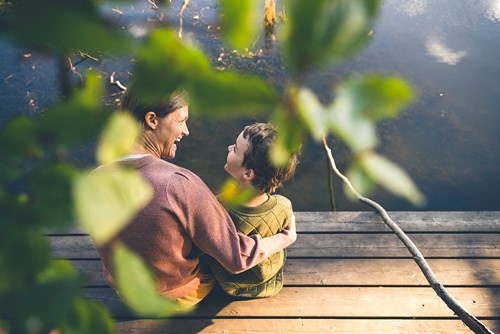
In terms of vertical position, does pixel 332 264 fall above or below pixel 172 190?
below

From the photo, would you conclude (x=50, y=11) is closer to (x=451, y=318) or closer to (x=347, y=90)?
(x=347, y=90)

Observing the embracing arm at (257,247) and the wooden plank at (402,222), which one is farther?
the wooden plank at (402,222)

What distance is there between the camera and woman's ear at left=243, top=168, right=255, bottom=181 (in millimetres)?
1649

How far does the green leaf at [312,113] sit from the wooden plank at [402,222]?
80.4 inches

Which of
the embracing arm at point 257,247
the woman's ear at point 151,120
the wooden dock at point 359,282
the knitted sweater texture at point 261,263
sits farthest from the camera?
the wooden dock at point 359,282

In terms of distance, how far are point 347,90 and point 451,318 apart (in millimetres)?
1836

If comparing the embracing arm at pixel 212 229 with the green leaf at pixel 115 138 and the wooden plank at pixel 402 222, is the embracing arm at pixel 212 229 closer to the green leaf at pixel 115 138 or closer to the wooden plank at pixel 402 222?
the wooden plank at pixel 402 222

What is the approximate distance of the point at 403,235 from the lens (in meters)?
2.05

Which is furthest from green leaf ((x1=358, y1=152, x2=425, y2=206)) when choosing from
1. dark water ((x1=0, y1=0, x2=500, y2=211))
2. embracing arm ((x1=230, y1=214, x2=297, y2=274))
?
dark water ((x1=0, y1=0, x2=500, y2=211))

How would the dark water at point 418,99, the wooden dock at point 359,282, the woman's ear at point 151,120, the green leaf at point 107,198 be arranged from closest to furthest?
the green leaf at point 107,198, the woman's ear at point 151,120, the wooden dock at point 359,282, the dark water at point 418,99

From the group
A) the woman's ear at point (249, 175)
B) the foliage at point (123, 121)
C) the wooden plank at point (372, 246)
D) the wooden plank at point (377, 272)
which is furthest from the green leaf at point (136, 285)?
the wooden plank at point (372, 246)

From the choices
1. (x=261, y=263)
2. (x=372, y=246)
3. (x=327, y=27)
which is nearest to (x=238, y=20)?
(x=327, y=27)

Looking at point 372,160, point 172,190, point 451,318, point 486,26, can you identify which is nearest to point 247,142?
point 172,190

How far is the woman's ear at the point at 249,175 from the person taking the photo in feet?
5.41
